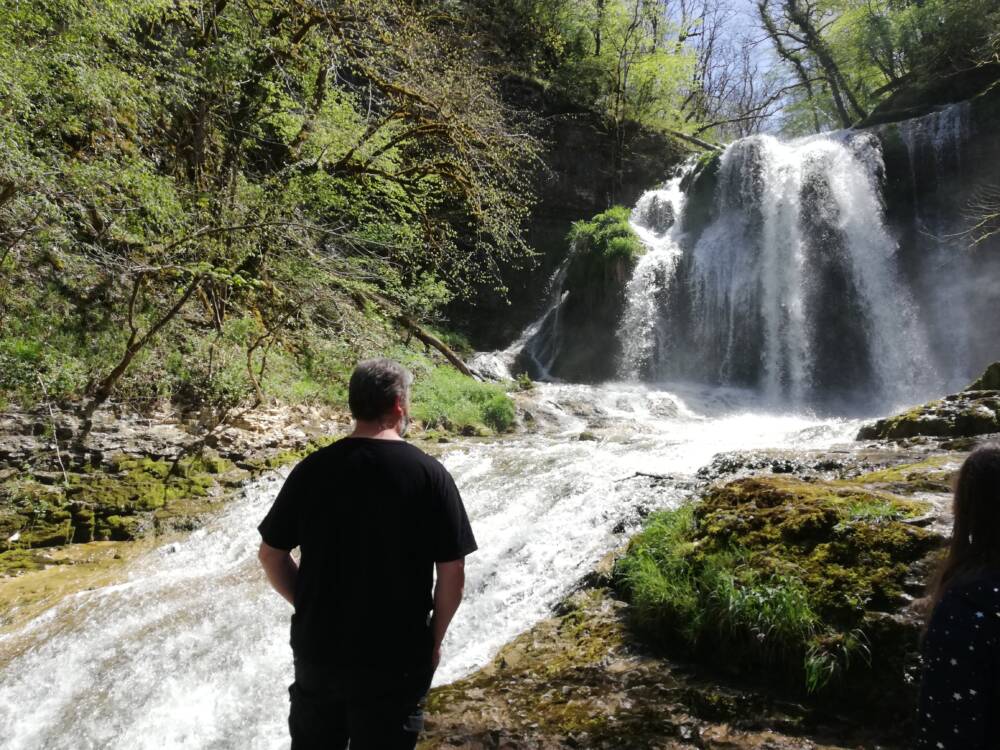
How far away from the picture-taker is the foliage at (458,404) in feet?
34.7

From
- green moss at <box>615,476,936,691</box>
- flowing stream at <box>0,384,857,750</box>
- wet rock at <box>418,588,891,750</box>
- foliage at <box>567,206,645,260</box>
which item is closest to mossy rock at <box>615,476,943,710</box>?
green moss at <box>615,476,936,691</box>

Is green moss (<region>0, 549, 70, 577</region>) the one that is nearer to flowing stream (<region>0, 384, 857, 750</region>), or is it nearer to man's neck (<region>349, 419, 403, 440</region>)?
flowing stream (<region>0, 384, 857, 750</region>)

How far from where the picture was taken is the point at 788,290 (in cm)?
1573

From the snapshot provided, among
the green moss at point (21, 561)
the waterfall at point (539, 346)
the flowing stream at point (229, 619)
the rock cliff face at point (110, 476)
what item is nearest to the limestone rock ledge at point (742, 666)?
the flowing stream at point (229, 619)

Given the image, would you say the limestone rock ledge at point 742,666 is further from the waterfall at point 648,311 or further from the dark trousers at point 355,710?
the waterfall at point 648,311

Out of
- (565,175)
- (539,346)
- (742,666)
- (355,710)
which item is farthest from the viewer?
(565,175)

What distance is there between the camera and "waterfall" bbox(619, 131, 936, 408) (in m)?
14.4

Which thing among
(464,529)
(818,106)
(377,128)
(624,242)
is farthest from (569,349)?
(818,106)

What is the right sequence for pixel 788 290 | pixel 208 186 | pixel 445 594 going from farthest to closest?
pixel 788 290, pixel 208 186, pixel 445 594

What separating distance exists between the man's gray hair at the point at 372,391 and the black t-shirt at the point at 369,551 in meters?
0.11

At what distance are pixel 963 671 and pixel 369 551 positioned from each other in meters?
1.50

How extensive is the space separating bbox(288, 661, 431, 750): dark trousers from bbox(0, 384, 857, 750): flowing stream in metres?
1.78

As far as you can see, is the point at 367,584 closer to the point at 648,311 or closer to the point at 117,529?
the point at 117,529

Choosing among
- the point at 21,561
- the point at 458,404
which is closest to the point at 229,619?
the point at 21,561
